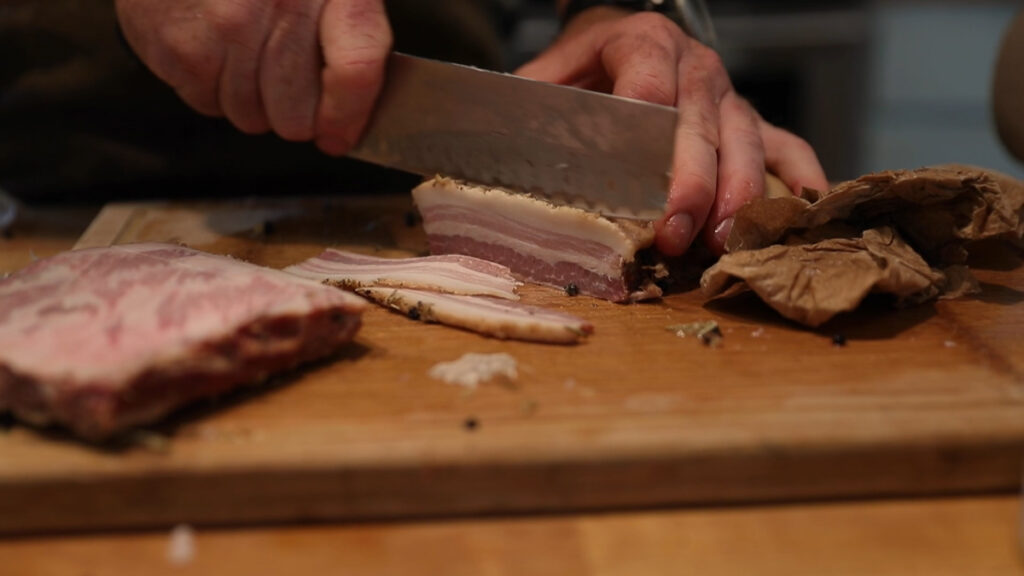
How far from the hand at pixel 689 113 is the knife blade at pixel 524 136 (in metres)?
0.17

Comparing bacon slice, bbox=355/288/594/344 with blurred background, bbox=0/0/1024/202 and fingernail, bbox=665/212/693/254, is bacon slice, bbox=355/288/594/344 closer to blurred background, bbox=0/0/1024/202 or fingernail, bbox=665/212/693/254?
fingernail, bbox=665/212/693/254

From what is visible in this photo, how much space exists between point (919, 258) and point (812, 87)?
12.7 feet

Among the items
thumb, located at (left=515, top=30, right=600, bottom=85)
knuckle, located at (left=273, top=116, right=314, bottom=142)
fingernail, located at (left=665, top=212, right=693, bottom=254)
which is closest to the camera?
fingernail, located at (left=665, top=212, right=693, bottom=254)

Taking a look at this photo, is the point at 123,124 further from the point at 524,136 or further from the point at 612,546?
the point at 612,546

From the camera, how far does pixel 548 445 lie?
2018 mm

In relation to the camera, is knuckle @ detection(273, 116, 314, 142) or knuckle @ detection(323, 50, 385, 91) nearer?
knuckle @ detection(323, 50, 385, 91)

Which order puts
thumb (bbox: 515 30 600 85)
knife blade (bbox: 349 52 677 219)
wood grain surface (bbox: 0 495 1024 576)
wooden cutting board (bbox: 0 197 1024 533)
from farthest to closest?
thumb (bbox: 515 30 600 85) → knife blade (bbox: 349 52 677 219) → wooden cutting board (bbox: 0 197 1024 533) → wood grain surface (bbox: 0 495 1024 576)

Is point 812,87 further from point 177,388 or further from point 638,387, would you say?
point 177,388

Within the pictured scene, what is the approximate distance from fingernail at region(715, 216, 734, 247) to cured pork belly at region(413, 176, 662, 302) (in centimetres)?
23

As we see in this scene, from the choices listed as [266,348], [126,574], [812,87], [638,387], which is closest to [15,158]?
[266,348]

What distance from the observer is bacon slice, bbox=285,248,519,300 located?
294 cm

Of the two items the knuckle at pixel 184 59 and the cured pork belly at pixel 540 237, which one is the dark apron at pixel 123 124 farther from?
the cured pork belly at pixel 540 237

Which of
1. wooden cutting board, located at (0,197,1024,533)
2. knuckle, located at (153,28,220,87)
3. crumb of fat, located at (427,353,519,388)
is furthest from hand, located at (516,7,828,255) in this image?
knuckle, located at (153,28,220,87)

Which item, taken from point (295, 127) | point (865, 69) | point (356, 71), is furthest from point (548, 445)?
point (865, 69)
